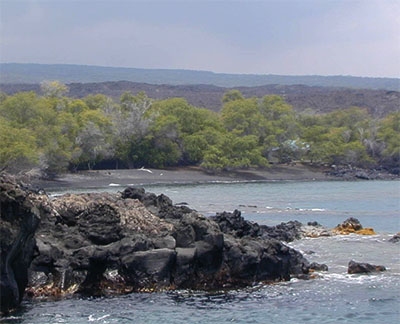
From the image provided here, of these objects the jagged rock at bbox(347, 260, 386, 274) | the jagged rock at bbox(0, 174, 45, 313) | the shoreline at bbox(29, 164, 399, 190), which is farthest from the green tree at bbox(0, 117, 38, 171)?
the jagged rock at bbox(0, 174, 45, 313)

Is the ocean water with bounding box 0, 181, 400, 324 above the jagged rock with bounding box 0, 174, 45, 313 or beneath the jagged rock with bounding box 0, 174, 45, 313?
beneath

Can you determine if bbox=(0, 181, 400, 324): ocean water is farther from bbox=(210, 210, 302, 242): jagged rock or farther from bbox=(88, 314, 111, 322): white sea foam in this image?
bbox=(210, 210, 302, 242): jagged rock

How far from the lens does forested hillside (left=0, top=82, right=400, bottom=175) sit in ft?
251

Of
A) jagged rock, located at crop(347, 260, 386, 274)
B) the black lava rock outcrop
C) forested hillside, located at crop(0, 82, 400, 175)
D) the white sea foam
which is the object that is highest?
the black lava rock outcrop

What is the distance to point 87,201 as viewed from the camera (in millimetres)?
27328

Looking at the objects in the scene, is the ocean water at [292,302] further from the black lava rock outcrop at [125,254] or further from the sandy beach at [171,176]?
the sandy beach at [171,176]

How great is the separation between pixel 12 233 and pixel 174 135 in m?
70.6

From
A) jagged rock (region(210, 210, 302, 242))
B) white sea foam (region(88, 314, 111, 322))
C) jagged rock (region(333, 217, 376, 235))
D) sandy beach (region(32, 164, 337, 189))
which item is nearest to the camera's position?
white sea foam (region(88, 314, 111, 322))

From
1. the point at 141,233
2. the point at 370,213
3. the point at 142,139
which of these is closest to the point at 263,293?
the point at 141,233

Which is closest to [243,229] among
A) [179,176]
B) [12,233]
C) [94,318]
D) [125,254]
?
[125,254]

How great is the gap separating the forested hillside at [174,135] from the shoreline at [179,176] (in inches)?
46.1

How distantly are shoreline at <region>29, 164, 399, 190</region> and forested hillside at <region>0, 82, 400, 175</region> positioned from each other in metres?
1.17

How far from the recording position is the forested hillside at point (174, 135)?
3014 inches

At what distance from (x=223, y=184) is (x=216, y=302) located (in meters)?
57.2
